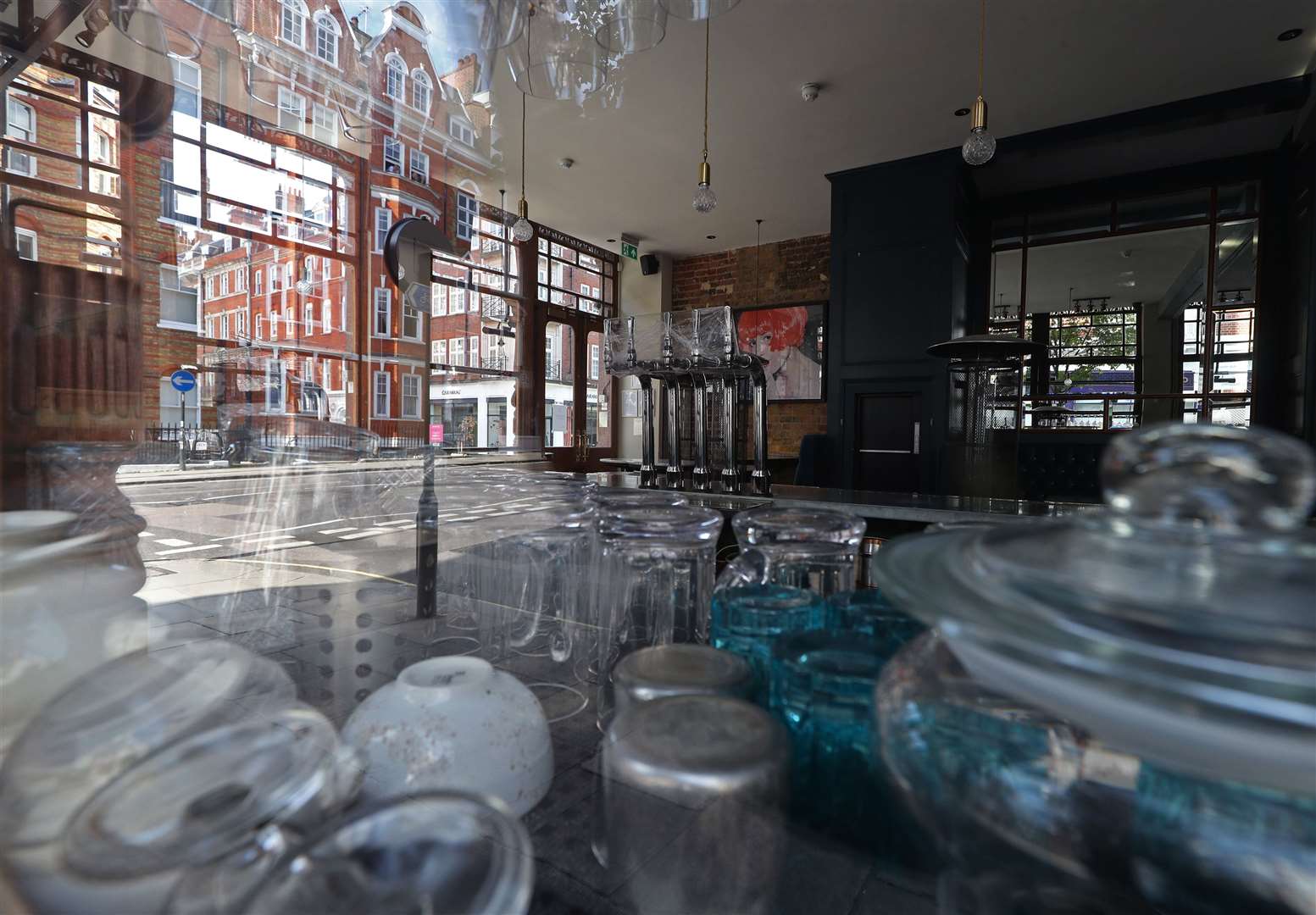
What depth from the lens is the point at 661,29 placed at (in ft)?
2.64

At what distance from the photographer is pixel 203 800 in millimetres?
228

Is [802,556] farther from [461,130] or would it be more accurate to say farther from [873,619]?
[461,130]

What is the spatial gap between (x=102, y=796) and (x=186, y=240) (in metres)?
0.61

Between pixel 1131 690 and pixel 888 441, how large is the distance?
4933 millimetres

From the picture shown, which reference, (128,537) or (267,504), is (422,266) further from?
(128,537)

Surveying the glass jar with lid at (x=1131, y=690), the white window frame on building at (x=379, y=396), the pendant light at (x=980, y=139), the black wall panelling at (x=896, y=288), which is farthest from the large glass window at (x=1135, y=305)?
the glass jar with lid at (x=1131, y=690)

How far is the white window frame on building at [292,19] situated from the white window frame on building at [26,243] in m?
0.34

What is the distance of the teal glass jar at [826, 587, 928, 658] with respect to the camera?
0.36 m

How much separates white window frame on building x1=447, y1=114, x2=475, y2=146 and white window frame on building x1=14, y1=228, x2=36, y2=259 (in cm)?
46

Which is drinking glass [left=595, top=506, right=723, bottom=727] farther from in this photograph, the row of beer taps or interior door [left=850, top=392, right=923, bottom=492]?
interior door [left=850, top=392, right=923, bottom=492]

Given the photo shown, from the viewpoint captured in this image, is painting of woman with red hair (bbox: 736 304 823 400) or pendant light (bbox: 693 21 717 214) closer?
pendant light (bbox: 693 21 717 214)

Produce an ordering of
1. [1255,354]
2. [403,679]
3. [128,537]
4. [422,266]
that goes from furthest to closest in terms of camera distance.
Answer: [1255,354], [422,266], [128,537], [403,679]

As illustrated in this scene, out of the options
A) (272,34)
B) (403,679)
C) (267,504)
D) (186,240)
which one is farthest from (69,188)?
(403,679)

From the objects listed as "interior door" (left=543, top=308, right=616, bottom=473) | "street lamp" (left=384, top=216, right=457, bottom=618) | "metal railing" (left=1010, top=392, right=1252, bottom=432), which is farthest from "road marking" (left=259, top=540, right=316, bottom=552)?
"interior door" (left=543, top=308, right=616, bottom=473)
